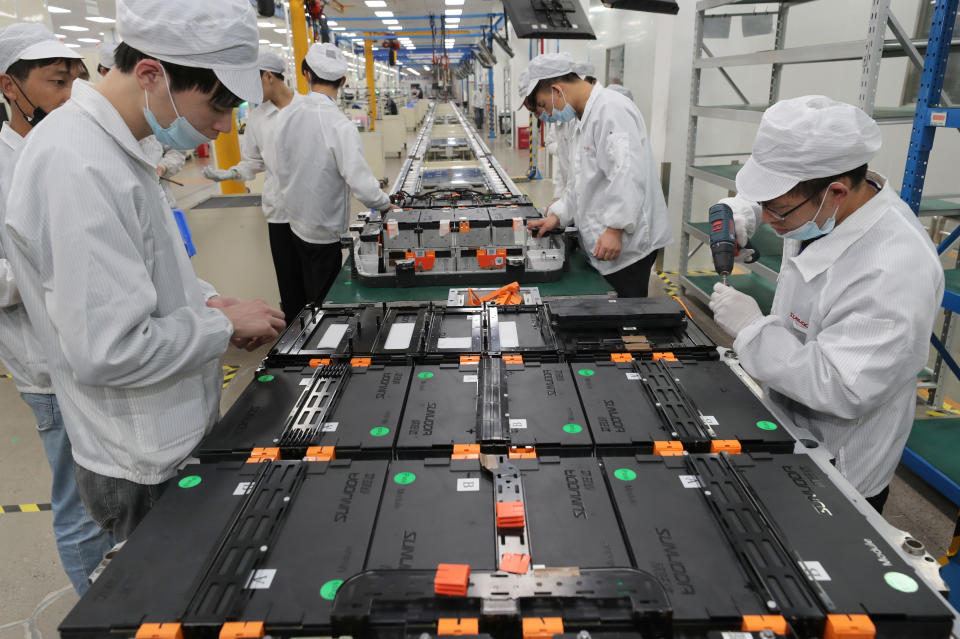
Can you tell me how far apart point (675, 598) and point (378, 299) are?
2.11 m

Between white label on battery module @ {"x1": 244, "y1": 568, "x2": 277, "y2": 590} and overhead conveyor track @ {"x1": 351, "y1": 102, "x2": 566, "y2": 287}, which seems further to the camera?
overhead conveyor track @ {"x1": 351, "y1": 102, "x2": 566, "y2": 287}

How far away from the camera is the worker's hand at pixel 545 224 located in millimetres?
3020

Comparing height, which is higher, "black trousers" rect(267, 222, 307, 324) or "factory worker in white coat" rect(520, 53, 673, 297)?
"factory worker in white coat" rect(520, 53, 673, 297)

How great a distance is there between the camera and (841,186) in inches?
56.9

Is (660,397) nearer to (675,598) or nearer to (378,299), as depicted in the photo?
(675,598)

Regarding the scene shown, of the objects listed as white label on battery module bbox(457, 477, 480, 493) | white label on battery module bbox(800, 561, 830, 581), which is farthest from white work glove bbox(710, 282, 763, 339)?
white label on battery module bbox(457, 477, 480, 493)

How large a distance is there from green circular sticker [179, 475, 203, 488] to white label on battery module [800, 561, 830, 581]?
119 cm

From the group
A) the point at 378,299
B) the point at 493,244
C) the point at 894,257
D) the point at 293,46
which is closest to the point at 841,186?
the point at 894,257

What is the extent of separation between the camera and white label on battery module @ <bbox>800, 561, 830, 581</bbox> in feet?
3.21

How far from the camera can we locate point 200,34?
3.72 feet

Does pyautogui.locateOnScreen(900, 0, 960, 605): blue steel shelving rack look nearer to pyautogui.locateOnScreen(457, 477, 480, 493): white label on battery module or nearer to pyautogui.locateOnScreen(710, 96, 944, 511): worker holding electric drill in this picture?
pyautogui.locateOnScreen(710, 96, 944, 511): worker holding electric drill

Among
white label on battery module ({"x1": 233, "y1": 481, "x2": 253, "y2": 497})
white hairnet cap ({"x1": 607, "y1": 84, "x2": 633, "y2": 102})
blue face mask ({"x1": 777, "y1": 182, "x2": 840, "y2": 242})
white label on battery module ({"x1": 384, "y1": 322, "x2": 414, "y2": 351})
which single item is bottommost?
white label on battery module ({"x1": 233, "y1": 481, "x2": 253, "y2": 497})

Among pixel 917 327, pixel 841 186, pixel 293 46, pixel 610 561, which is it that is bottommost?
pixel 610 561

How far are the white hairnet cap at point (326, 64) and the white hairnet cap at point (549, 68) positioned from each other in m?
Answer: 1.35
